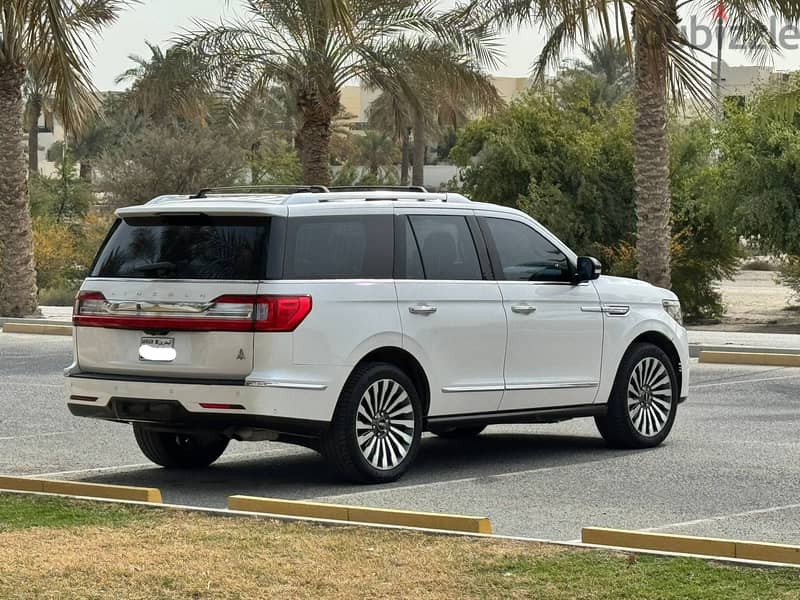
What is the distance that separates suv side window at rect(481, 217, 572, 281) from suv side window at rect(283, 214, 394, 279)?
3.43ft

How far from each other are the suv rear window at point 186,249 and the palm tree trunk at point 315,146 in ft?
66.7

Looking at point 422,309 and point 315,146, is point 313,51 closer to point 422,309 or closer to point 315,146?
point 315,146

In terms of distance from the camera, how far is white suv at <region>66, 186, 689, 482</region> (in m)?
10.4

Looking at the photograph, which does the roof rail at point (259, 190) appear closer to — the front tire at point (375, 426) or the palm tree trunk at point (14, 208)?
the front tire at point (375, 426)

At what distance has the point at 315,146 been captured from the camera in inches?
1238

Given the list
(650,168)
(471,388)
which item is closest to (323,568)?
(471,388)

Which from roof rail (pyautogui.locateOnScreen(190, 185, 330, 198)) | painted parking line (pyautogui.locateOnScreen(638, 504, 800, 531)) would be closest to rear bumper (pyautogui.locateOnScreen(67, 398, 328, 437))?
roof rail (pyautogui.locateOnScreen(190, 185, 330, 198))

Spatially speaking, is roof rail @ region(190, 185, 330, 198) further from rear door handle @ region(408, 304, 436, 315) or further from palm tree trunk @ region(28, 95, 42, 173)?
palm tree trunk @ region(28, 95, 42, 173)

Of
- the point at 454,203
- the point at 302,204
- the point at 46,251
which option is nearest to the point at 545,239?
the point at 454,203

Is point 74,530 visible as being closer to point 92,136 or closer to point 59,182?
point 59,182

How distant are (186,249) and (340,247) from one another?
102cm

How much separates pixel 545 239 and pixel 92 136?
64353mm

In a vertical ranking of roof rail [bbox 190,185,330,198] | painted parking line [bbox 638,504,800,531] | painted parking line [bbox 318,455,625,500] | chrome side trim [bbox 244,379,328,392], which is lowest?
painted parking line [bbox 318,455,625,500]

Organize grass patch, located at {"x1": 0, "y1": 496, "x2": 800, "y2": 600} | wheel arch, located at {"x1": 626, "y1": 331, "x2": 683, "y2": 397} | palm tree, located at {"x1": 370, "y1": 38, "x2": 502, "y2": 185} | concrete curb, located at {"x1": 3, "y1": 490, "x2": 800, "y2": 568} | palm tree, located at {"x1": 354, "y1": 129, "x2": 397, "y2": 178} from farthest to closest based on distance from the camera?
1. palm tree, located at {"x1": 354, "y1": 129, "x2": 397, "y2": 178}
2. palm tree, located at {"x1": 370, "y1": 38, "x2": 502, "y2": 185}
3. wheel arch, located at {"x1": 626, "y1": 331, "x2": 683, "y2": 397}
4. concrete curb, located at {"x1": 3, "y1": 490, "x2": 800, "y2": 568}
5. grass patch, located at {"x1": 0, "y1": 496, "x2": 800, "y2": 600}
